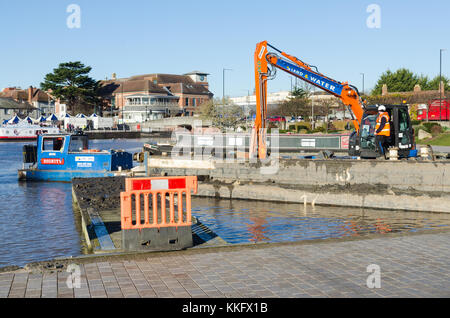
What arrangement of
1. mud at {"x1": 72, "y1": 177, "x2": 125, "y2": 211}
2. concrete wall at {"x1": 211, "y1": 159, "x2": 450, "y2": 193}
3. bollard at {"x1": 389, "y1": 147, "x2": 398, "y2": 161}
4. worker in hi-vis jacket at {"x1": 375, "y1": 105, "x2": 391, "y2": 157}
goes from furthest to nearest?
worker in hi-vis jacket at {"x1": 375, "y1": 105, "x2": 391, "y2": 157}, bollard at {"x1": 389, "y1": 147, "x2": 398, "y2": 161}, concrete wall at {"x1": 211, "y1": 159, "x2": 450, "y2": 193}, mud at {"x1": 72, "y1": 177, "x2": 125, "y2": 211}

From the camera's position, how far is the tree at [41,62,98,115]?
113m

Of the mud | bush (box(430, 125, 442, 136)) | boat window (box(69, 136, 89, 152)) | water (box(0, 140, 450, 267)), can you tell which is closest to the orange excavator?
water (box(0, 140, 450, 267))

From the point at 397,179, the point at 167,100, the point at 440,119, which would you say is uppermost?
the point at 167,100

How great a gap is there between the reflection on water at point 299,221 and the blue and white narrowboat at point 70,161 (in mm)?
10703

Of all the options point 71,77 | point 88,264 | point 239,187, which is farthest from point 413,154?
point 71,77

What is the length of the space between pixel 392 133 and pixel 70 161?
772 inches

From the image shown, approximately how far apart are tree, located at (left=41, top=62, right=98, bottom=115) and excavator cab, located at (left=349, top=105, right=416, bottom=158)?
10099 centimetres

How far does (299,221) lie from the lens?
18.0 meters

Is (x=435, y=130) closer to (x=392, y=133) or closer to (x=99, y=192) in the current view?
(x=392, y=133)

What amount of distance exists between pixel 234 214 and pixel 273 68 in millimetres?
8774

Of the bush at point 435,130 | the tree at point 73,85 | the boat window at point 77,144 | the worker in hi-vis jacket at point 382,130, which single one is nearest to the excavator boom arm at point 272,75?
the worker in hi-vis jacket at point 382,130

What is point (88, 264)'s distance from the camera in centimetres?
836

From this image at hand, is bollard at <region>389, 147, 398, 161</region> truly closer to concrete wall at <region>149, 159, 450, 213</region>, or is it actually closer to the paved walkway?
concrete wall at <region>149, 159, 450, 213</region>
